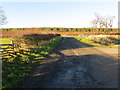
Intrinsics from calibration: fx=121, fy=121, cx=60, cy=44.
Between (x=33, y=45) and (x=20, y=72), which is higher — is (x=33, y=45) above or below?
above

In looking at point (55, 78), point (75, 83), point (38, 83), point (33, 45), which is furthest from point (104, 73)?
point (33, 45)

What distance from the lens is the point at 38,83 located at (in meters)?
5.75

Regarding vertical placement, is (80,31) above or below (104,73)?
above

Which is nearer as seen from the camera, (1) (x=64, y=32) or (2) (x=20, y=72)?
(2) (x=20, y=72)

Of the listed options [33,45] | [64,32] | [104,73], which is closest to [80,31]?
[64,32]

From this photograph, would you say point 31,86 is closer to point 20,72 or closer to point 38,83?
point 38,83

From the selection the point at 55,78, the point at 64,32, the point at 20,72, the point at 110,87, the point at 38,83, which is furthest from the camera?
the point at 64,32

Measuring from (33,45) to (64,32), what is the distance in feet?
199

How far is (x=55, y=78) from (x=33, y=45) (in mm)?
10186

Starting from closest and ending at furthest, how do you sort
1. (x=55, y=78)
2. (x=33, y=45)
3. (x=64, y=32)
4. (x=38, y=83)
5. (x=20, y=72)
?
(x=38, y=83)
(x=55, y=78)
(x=20, y=72)
(x=33, y=45)
(x=64, y=32)

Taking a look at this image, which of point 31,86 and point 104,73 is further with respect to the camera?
point 104,73

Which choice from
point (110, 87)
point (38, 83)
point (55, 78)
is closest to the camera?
point (110, 87)

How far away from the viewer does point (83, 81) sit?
6.03 m

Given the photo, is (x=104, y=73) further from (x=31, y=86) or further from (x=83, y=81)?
(x=31, y=86)
